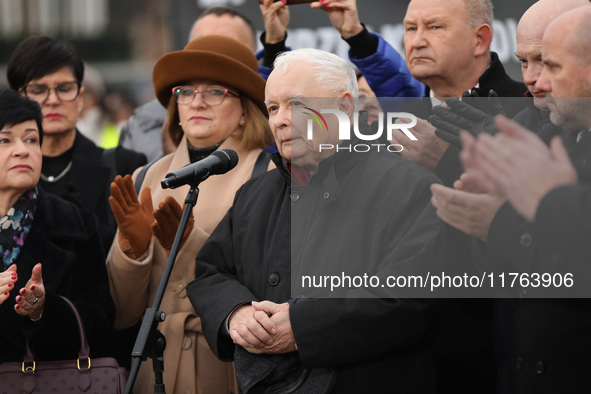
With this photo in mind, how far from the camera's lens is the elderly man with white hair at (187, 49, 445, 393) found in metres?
2.59

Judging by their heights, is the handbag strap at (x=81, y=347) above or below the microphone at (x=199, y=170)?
below

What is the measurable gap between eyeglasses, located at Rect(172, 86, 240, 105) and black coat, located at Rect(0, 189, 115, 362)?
0.77 m

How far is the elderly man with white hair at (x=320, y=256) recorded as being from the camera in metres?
2.59

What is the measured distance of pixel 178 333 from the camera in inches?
→ 133

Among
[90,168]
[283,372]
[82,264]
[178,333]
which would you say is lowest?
[283,372]

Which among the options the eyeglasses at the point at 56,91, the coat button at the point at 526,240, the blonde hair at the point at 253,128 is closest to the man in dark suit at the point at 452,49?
the blonde hair at the point at 253,128

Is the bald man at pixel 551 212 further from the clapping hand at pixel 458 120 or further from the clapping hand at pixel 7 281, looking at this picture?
the clapping hand at pixel 7 281

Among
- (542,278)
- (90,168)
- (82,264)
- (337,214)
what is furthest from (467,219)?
(90,168)

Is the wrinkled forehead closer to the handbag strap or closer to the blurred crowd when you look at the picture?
the blurred crowd

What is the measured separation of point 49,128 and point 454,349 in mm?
2640

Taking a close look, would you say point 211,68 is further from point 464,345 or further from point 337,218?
point 464,345

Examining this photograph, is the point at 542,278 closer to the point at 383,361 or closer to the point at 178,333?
the point at 383,361

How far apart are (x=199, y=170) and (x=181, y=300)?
991 mm

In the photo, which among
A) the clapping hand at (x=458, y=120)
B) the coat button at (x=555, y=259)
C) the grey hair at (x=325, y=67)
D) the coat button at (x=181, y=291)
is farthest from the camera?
the coat button at (x=181, y=291)
